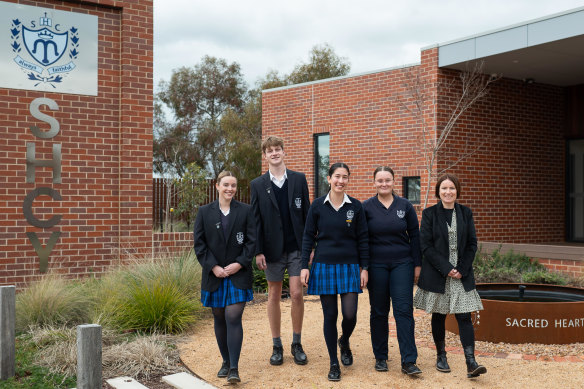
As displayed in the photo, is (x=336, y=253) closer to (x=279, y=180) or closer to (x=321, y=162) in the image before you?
(x=279, y=180)

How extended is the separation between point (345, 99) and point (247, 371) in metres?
11.0

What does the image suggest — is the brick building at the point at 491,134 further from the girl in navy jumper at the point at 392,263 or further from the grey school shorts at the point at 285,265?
the grey school shorts at the point at 285,265

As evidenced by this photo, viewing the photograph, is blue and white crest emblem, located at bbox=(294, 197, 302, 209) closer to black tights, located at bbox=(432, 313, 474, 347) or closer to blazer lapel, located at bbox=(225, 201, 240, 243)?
blazer lapel, located at bbox=(225, 201, 240, 243)

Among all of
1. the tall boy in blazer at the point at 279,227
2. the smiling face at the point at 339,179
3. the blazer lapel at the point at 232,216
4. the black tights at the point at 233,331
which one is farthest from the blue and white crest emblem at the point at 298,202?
the black tights at the point at 233,331

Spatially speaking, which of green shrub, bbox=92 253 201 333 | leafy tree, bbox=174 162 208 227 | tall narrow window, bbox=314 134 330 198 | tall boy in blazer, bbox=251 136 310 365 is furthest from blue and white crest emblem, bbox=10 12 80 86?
leafy tree, bbox=174 162 208 227

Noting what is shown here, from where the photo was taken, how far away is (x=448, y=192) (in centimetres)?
563

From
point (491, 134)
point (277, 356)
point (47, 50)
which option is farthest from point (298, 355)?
point (491, 134)

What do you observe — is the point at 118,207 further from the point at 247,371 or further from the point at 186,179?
the point at 186,179

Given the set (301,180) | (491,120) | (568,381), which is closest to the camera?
(568,381)

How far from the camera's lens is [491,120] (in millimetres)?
14000

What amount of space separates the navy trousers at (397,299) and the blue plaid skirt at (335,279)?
0.18 meters

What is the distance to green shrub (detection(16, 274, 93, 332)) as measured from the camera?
284 inches

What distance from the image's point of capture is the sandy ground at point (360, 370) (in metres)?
5.38

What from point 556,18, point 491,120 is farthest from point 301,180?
point 491,120
